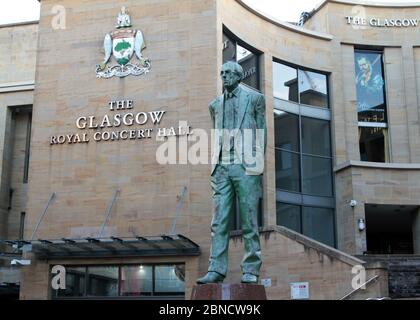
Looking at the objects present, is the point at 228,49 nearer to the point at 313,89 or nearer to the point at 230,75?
the point at 313,89

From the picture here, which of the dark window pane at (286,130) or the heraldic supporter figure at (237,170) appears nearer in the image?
the heraldic supporter figure at (237,170)

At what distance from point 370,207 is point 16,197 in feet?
51.9

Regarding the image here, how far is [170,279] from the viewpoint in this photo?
21047 mm

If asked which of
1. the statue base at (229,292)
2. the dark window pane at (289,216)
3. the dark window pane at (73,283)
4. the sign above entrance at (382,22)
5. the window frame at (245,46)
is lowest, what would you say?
the statue base at (229,292)

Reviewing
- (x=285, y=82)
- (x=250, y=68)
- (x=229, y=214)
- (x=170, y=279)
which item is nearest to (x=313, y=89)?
(x=285, y=82)

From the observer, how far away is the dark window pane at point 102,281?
2159cm

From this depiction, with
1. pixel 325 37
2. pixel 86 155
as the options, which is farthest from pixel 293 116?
pixel 86 155

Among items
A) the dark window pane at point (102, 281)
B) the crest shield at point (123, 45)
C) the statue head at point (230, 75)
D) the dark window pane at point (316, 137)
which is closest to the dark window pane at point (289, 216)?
the dark window pane at point (316, 137)

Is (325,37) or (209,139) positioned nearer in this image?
(209,139)

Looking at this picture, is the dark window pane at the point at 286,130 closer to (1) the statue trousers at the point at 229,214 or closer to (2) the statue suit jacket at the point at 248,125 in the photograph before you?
(2) the statue suit jacket at the point at 248,125

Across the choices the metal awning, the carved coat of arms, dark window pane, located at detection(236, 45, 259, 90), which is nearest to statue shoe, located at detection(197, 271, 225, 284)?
the metal awning

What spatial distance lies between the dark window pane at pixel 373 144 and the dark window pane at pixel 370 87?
0.52 m

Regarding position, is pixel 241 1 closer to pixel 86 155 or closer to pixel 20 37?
pixel 86 155

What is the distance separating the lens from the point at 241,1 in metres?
24.9
